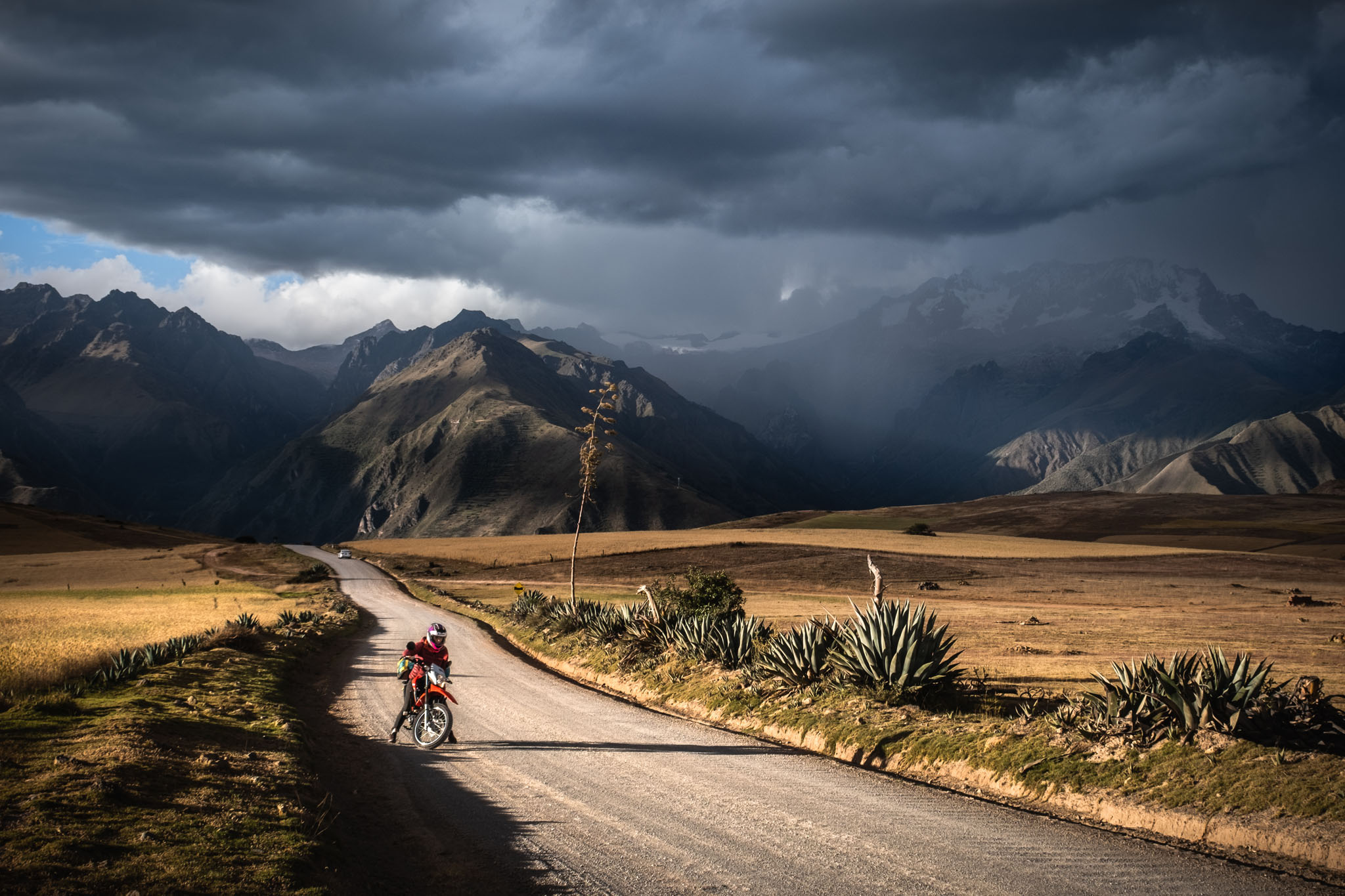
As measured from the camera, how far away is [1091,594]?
5325cm

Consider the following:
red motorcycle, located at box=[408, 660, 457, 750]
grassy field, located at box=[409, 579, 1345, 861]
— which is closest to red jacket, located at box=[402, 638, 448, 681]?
red motorcycle, located at box=[408, 660, 457, 750]

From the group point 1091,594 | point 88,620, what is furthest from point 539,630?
point 1091,594

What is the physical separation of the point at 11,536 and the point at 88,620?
8869cm

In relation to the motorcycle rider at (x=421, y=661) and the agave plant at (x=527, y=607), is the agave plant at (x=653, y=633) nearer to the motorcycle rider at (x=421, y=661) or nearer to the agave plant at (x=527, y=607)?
the motorcycle rider at (x=421, y=661)

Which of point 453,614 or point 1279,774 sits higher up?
point 1279,774

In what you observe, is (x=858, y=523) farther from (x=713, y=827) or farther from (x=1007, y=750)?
(x=713, y=827)

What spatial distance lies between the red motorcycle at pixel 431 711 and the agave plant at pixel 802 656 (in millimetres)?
6465

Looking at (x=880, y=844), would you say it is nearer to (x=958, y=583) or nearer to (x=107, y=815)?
(x=107, y=815)

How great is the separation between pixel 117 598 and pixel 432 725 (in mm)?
50644

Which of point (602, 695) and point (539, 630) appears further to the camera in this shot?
point (539, 630)

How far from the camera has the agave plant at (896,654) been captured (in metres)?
15.4

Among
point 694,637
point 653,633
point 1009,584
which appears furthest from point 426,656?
point 1009,584

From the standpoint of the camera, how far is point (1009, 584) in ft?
203

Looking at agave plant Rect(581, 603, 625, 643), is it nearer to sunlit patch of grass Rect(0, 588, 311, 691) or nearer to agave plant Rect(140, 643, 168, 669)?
agave plant Rect(140, 643, 168, 669)
